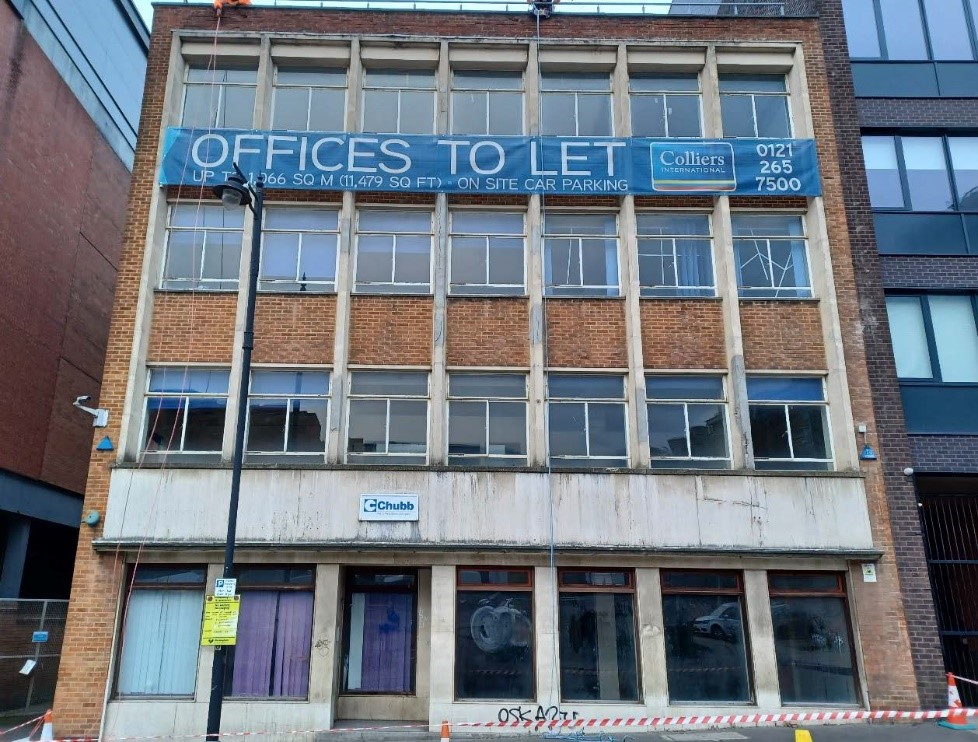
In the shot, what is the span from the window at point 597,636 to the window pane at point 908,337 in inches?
271

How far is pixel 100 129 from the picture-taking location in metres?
21.8

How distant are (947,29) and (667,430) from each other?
35.7 ft

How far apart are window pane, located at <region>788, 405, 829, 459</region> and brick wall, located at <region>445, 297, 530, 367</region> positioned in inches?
202

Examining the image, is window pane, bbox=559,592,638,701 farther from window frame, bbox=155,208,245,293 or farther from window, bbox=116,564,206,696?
window frame, bbox=155,208,245,293

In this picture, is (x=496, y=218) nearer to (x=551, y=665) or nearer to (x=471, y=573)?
(x=471, y=573)

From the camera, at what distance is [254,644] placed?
40.7 feet

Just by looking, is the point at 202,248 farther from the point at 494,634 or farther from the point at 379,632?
the point at 494,634

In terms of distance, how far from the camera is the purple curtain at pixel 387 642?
1270 cm

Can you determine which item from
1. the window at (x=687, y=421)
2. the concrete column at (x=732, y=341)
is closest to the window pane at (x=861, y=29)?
the concrete column at (x=732, y=341)

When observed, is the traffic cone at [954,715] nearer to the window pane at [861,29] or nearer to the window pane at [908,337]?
the window pane at [908,337]

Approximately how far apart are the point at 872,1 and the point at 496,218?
9.67 m

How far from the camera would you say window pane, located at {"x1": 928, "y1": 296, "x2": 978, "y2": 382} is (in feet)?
46.6

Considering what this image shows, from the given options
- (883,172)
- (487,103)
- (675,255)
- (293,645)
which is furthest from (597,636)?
(883,172)

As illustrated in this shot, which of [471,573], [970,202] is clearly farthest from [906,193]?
[471,573]
